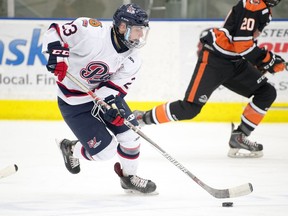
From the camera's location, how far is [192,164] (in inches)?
203

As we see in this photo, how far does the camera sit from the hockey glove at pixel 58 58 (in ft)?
12.9

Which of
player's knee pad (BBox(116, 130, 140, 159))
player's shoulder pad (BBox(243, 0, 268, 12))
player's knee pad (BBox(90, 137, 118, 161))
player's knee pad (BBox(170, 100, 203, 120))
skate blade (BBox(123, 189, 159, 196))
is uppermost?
player's shoulder pad (BBox(243, 0, 268, 12))

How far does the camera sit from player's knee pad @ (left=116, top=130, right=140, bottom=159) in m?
4.09

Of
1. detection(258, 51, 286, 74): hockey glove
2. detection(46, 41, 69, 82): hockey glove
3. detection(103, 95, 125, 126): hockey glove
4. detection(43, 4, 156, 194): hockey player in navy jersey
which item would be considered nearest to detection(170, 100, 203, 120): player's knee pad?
detection(258, 51, 286, 74): hockey glove

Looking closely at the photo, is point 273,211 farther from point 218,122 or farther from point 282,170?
point 218,122

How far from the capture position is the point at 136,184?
13.4 feet

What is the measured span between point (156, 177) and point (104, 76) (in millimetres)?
817

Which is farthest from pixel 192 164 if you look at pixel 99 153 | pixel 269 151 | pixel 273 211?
pixel 273 211

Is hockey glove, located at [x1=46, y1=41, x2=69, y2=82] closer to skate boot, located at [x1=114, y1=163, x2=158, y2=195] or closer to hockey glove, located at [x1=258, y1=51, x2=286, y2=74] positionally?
skate boot, located at [x1=114, y1=163, x2=158, y2=195]

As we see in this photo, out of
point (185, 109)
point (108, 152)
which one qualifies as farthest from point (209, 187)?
point (185, 109)

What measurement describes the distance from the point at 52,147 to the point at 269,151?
5.27 feet

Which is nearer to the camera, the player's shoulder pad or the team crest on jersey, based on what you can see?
the team crest on jersey

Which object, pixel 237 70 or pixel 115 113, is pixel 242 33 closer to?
pixel 237 70

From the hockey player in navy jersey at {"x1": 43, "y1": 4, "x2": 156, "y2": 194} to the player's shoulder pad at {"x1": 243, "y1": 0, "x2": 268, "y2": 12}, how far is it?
1284 millimetres
